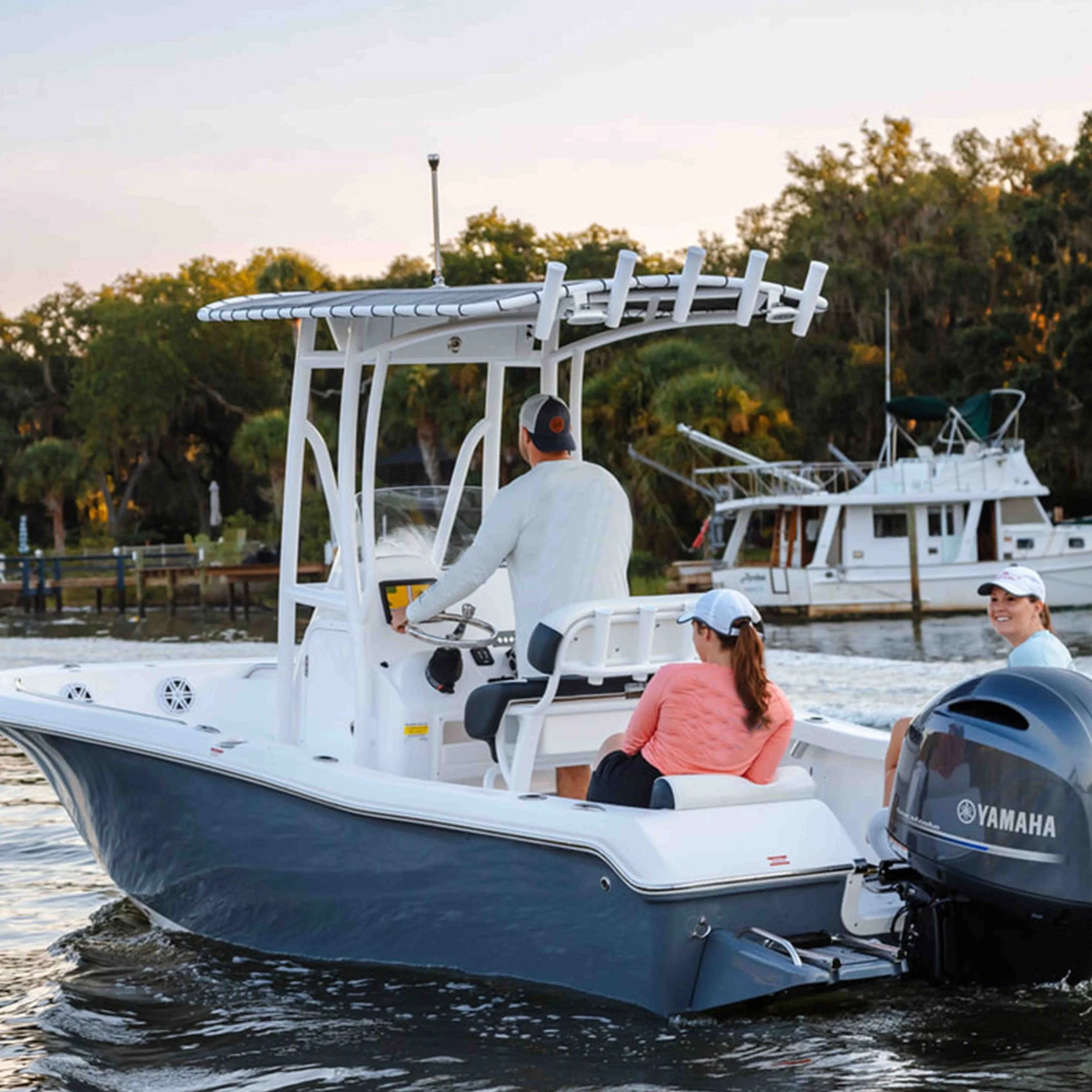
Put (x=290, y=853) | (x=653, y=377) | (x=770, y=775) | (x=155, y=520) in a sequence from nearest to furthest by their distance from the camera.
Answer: (x=770, y=775) → (x=290, y=853) → (x=653, y=377) → (x=155, y=520)

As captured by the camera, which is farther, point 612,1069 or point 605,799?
point 605,799

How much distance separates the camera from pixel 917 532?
33594mm

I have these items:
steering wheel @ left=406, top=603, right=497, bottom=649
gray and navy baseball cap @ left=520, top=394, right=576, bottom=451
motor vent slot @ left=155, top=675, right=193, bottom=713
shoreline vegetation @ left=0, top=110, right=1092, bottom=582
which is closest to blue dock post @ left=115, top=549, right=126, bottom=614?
shoreline vegetation @ left=0, top=110, right=1092, bottom=582

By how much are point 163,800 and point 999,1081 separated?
10.7ft

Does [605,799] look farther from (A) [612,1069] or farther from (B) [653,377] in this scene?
(B) [653,377]

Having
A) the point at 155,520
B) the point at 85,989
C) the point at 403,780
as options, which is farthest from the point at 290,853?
the point at 155,520

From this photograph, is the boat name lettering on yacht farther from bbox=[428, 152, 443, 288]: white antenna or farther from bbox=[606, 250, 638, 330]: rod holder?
bbox=[428, 152, 443, 288]: white antenna

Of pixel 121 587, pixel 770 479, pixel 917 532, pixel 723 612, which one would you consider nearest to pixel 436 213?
pixel 723 612

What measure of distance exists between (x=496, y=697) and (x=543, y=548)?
Result: 1.81 feet

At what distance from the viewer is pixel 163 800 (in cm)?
648

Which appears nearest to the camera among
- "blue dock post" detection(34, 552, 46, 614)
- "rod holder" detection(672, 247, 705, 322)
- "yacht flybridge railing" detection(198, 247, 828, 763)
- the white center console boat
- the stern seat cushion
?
the white center console boat

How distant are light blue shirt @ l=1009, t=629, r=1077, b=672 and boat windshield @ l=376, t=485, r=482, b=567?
7.82 feet

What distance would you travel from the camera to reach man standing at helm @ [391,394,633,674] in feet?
19.1

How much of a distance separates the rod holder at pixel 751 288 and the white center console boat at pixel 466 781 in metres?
0.02
